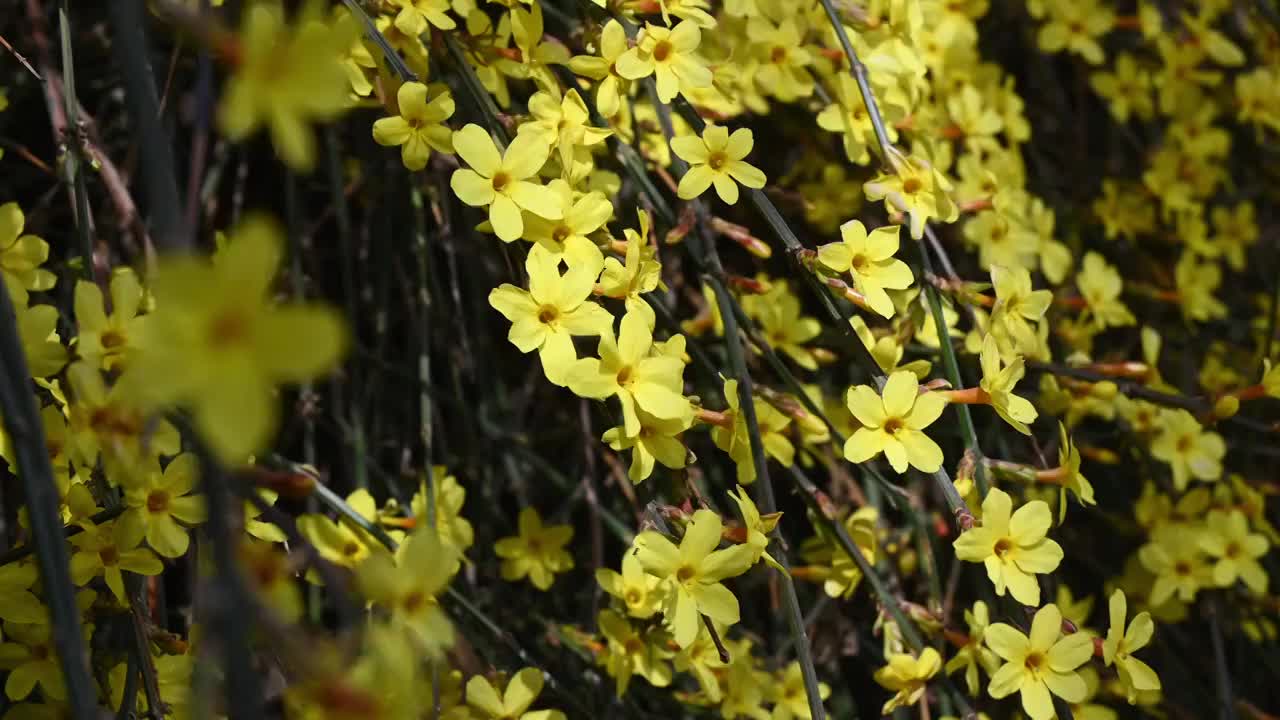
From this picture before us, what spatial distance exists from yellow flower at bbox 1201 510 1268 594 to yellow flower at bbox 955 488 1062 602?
0.52m

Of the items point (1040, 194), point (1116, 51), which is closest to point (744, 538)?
point (1040, 194)

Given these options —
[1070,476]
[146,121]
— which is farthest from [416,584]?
→ [1070,476]

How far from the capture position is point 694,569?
42.4 inches

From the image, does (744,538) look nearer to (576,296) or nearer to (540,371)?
(576,296)

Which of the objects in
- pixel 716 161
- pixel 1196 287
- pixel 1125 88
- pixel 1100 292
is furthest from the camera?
pixel 1125 88

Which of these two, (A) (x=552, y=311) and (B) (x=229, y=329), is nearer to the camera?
(B) (x=229, y=329)

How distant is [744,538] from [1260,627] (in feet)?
3.46

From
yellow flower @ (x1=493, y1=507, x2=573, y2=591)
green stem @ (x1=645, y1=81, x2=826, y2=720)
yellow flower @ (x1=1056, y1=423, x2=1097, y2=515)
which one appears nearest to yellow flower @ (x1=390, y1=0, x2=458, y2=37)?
green stem @ (x1=645, y1=81, x2=826, y2=720)

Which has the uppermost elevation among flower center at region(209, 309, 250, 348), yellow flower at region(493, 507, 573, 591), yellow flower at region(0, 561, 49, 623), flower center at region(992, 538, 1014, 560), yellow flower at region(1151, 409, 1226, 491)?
flower center at region(209, 309, 250, 348)

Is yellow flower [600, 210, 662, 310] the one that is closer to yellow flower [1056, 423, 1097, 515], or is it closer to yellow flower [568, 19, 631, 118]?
yellow flower [568, 19, 631, 118]

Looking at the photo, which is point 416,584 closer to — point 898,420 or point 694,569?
point 694,569

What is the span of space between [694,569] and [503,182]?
1.39 ft

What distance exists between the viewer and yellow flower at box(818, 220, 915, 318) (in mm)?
1198

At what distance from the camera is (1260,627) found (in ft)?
5.63
